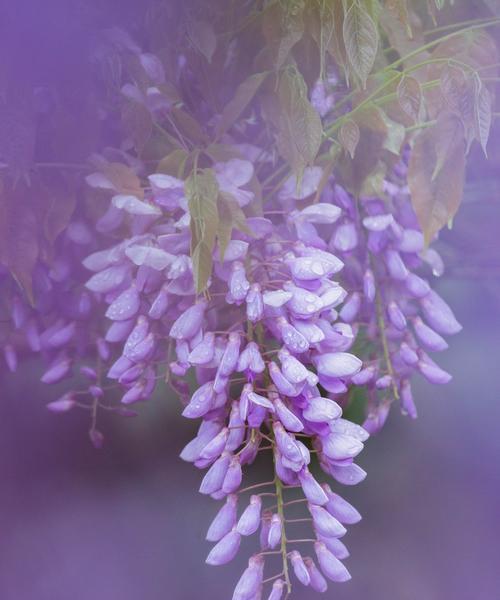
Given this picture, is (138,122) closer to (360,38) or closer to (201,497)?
(360,38)

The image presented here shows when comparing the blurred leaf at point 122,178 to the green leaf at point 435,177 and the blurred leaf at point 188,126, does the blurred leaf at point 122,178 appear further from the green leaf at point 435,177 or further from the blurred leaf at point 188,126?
the green leaf at point 435,177

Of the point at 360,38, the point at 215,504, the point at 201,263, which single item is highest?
the point at 360,38

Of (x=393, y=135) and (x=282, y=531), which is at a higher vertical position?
(x=393, y=135)

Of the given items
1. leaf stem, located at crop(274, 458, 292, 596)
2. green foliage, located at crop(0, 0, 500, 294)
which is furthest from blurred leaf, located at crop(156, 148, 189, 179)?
leaf stem, located at crop(274, 458, 292, 596)

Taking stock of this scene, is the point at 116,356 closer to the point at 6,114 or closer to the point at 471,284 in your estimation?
the point at 6,114

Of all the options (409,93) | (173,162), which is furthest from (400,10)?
(173,162)

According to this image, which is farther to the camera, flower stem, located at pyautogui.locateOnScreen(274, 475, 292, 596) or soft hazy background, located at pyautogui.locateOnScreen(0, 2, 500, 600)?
soft hazy background, located at pyautogui.locateOnScreen(0, 2, 500, 600)

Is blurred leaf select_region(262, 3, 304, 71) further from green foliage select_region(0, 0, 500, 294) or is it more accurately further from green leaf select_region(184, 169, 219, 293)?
green leaf select_region(184, 169, 219, 293)
